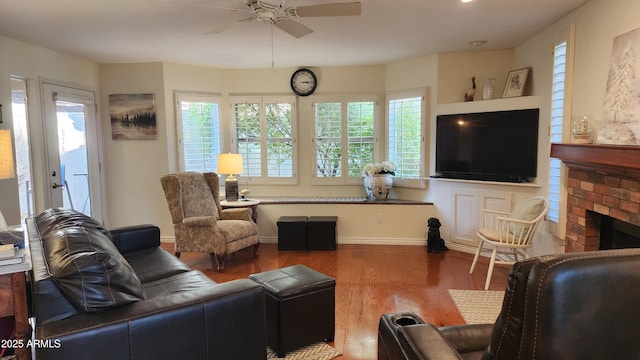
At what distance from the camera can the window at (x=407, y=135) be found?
5117 mm

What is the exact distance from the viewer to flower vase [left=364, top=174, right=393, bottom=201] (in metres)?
5.23

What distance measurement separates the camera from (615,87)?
2668 mm

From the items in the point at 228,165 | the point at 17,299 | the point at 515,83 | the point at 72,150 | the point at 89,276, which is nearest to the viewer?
the point at 89,276

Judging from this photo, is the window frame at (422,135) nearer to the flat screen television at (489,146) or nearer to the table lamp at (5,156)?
the flat screen television at (489,146)

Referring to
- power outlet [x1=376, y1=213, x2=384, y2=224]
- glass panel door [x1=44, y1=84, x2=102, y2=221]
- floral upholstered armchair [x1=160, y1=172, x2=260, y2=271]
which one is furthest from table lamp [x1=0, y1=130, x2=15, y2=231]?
power outlet [x1=376, y1=213, x2=384, y2=224]

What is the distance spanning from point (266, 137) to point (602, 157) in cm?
412

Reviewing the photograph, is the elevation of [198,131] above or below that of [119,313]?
above

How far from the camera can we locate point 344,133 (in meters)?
5.62

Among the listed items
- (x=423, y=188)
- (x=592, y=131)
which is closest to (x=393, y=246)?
(x=423, y=188)

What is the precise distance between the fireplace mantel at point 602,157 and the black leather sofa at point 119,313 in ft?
7.09

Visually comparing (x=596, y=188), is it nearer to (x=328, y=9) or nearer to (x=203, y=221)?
(x=328, y=9)

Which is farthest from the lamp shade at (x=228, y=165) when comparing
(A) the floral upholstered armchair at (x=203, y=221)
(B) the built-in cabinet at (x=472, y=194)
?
(B) the built-in cabinet at (x=472, y=194)

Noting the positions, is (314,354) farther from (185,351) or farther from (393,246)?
(393,246)

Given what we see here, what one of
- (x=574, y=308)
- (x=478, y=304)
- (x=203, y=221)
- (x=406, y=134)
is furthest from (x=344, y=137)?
(x=574, y=308)
